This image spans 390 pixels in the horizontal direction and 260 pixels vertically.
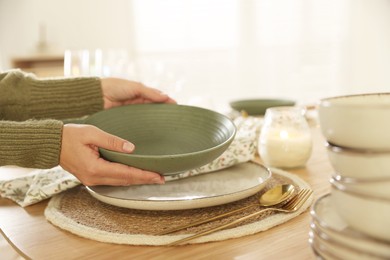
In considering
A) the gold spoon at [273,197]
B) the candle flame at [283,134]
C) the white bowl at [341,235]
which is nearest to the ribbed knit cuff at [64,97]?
the candle flame at [283,134]

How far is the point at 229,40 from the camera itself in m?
4.06

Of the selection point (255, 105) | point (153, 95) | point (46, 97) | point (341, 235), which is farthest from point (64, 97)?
point (341, 235)

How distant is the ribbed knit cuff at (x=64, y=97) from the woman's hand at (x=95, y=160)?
1.21ft

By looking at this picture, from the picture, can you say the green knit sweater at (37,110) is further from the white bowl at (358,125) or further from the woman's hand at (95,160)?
the white bowl at (358,125)

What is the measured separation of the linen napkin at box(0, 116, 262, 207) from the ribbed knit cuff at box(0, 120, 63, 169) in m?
0.04

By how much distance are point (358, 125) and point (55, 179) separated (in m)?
0.63

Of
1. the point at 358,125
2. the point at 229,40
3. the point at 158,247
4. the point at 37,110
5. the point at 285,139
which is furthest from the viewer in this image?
the point at 229,40

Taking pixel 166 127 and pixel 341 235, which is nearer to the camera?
pixel 341 235

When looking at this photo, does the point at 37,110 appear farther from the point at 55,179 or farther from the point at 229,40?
the point at 229,40

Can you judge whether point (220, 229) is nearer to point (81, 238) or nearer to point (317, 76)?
point (81, 238)

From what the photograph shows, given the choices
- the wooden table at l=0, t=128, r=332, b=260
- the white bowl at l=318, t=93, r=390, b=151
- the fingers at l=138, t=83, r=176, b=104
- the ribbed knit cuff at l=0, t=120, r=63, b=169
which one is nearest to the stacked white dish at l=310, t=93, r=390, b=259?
the white bowl at l=318, t=93, r=390, b=151

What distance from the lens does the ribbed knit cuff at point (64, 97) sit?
1111 millimetres

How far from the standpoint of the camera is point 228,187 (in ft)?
2.57

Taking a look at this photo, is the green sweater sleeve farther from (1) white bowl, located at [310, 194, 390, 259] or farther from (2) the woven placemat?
(1) white bowl, located at [310, 194, 390, 259]
